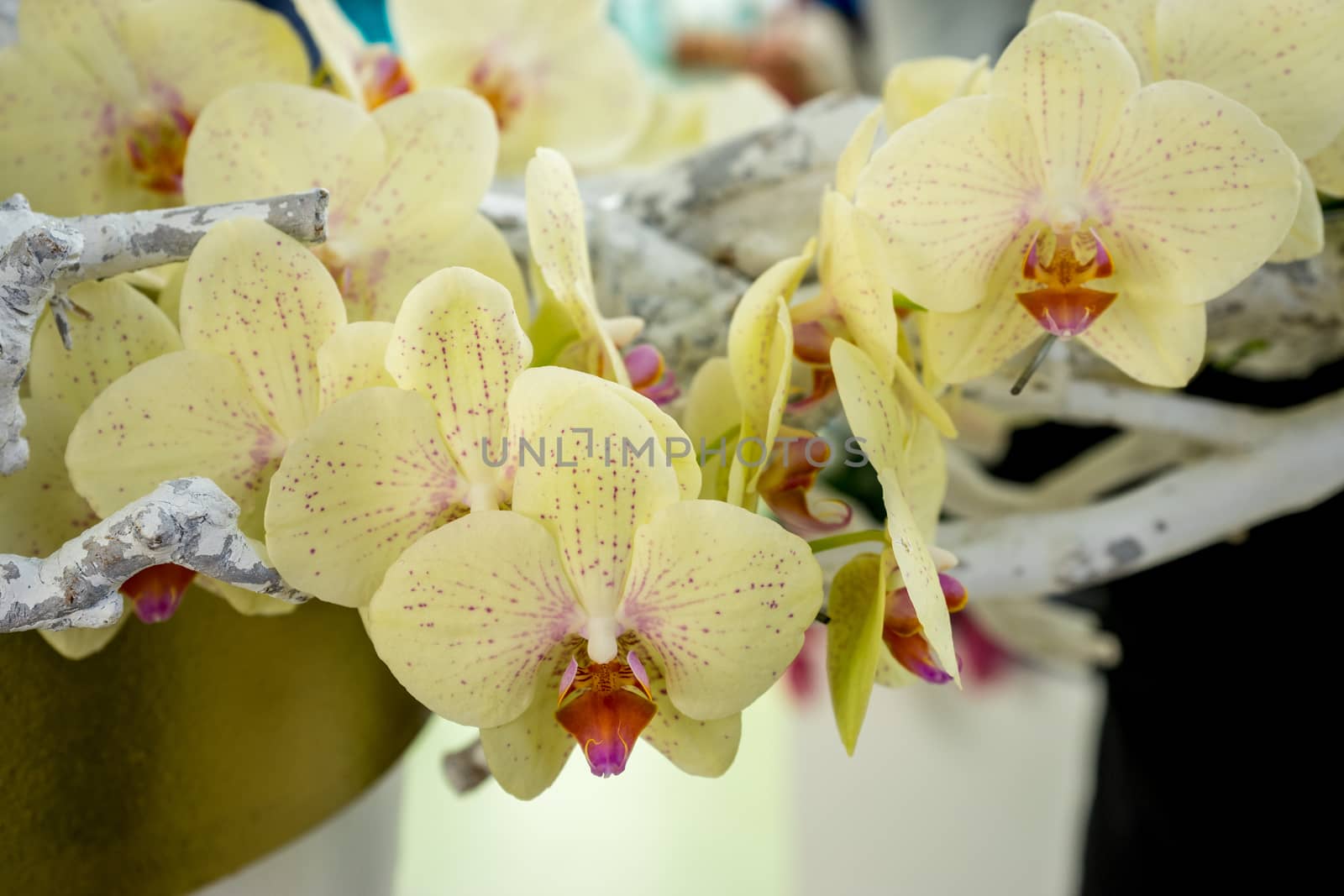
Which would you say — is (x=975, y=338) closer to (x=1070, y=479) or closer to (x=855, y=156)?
(x=855, y=156)

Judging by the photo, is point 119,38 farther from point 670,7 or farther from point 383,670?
→ point 670,7

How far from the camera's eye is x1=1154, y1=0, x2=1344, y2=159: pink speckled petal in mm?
243

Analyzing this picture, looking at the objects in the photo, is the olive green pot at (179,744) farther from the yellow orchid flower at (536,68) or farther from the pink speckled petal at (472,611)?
the yellow orchid flower at (536,68)

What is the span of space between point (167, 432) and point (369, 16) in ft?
1.44

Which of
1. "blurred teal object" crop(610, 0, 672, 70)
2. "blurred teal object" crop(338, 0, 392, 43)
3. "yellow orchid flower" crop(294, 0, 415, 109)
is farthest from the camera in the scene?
"blurred teal object" crop(610, 0, 672, 70)

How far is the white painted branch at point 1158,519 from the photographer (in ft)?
1.03

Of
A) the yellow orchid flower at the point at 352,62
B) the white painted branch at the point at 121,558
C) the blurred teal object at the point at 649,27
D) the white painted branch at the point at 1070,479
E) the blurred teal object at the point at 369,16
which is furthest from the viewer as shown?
the blurred teal object at the point at 649,27

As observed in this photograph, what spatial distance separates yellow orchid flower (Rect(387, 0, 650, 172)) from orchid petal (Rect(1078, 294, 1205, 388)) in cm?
22

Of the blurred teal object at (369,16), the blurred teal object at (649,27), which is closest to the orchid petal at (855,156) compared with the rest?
the blurred teal object at (369,16)

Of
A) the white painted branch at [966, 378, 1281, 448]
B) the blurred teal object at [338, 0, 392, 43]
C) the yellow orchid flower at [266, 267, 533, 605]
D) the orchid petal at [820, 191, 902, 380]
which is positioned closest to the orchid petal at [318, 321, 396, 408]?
the yellow orchid flower at [266, 267, 533, 605]

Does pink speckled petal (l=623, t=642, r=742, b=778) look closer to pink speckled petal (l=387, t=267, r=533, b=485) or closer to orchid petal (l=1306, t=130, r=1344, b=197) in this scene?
pink speckled petal (l=387, t=267, r=533, b=485)

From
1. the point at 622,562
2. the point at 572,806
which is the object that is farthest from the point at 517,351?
the point at 572,806

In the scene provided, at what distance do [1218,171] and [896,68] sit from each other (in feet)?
0.27

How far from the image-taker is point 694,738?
0.74ft
